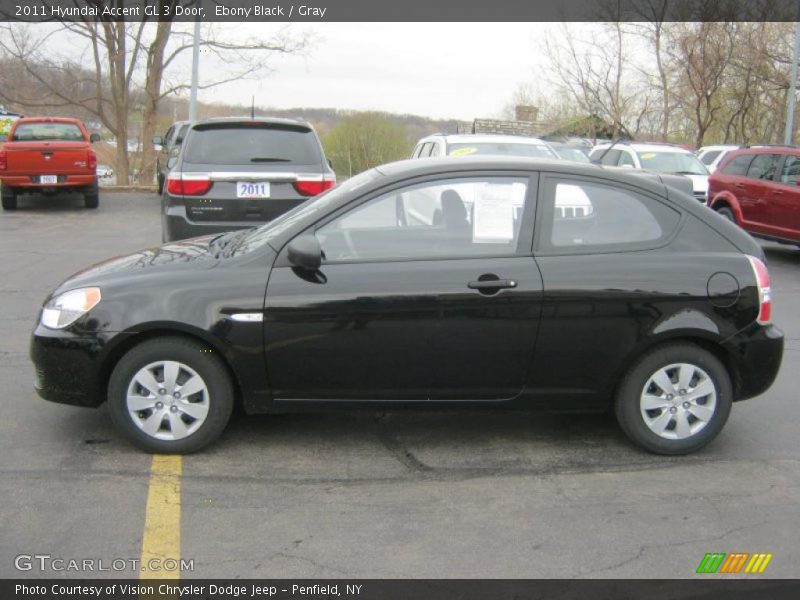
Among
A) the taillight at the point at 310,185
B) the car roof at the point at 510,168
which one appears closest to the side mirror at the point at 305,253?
the car roof at the point at 510,168

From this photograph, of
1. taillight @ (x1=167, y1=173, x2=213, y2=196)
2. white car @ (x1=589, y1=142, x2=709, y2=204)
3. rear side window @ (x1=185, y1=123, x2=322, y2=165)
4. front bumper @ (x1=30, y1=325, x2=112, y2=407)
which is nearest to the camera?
front bumper @ (x1=30, y1=325, x2=112, y2=407)

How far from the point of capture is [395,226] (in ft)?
14.8

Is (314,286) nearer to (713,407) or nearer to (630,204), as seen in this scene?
(630,204)

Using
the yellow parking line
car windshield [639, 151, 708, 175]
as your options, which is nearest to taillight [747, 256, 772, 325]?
the yellow parking line

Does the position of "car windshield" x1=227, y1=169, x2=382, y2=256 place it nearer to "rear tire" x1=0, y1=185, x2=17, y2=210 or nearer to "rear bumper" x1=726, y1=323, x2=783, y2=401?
"rear bumper" x1=726, y1=323, x2=783, y2=401

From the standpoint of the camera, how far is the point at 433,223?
4496mm

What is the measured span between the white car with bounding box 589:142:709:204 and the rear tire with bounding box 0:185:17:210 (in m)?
11.3

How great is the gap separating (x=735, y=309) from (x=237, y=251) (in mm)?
2733

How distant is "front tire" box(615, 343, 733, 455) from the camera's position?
178 inches

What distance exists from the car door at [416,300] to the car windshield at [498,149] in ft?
21.9

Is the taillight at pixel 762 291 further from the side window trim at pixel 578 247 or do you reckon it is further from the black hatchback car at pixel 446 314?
the side window trim at pixel 578 247

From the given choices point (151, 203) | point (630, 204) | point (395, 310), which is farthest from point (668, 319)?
point (151, 203)

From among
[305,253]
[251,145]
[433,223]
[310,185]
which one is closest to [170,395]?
[305,253]

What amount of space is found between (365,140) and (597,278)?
33364 millimetres
